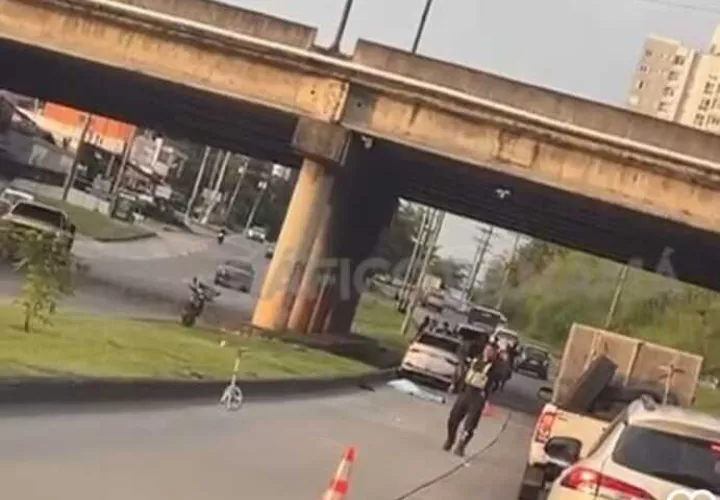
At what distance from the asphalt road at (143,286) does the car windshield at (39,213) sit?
72.0 inches

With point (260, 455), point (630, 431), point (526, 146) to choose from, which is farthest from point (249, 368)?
point (630, 431)

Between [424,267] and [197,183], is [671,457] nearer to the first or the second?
[424,267]

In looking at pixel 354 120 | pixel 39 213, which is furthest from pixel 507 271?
pixel 354 120

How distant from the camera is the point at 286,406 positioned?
24984 millimetres

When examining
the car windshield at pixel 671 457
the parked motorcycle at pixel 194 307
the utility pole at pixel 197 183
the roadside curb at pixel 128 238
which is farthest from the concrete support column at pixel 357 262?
the utility pole at pixel 197 183

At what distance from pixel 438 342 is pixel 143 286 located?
1182 centimetres

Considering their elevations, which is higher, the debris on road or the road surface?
the road surface

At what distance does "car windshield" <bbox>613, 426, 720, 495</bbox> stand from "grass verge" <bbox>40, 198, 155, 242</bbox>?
62743 mm

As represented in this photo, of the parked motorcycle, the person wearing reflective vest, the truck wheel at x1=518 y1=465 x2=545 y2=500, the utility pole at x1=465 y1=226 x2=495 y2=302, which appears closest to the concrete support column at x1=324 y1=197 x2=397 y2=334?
the parked motorcycle

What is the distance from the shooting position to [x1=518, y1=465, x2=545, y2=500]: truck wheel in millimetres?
19828

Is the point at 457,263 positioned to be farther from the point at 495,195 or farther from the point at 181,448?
the point at 181,448

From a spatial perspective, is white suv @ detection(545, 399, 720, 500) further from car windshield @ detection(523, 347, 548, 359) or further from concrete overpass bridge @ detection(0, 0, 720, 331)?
car windshield @ detection(523, 347, 548, 359)

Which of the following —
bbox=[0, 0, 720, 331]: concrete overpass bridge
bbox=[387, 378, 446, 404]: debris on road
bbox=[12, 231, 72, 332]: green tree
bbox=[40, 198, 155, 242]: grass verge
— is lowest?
bbox=[40, 198, 155, 242]: grass verge

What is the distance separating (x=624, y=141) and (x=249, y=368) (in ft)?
42.7
